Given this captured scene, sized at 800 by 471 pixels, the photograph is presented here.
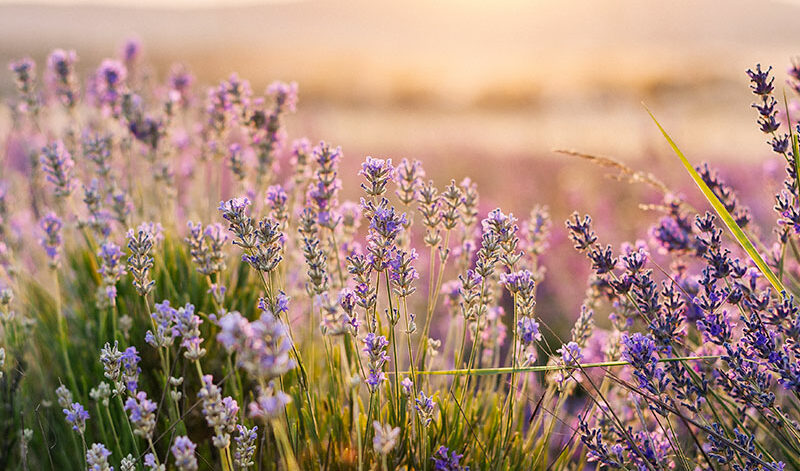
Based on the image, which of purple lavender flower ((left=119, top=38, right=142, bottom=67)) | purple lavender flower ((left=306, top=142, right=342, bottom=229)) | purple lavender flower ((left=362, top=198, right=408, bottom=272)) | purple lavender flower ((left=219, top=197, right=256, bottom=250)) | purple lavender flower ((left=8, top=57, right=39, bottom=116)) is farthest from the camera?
purple lavender flower ((left=119, top=38, right=142, bottom=67))

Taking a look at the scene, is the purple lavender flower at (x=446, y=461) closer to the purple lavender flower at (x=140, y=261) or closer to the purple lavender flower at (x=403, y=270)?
the purple lavender flower at (x=403, y=270)

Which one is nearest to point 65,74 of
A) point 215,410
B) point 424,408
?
point 215,410

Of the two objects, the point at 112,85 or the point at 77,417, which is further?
the point at 112,85

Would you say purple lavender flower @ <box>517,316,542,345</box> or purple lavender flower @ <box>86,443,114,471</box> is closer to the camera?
purple lavender flower @ <box>86,443,114,471</box>

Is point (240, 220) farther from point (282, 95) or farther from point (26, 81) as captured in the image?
point (26, 81)

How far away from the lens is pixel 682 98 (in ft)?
74.4

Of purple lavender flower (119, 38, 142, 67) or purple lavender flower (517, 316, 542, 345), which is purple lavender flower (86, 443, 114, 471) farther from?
purple lavender flower (119, 38, 142, 67)

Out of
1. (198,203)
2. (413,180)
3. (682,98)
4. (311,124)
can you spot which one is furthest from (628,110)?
(413,180)

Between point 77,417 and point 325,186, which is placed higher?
point 325,186

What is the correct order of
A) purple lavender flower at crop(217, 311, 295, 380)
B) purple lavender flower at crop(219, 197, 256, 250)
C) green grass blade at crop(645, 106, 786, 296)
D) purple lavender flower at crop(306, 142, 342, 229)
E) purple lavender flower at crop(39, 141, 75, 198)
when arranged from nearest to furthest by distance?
1. purple lavender flower at crop(217, 311, 295, 380)
2. purple lavender flower at crop(219, 197, 256, 250)
3. green grass blade at crop(645, 106, 786, 296)
4. purple lavender flower at crop(306, 142, 342, 229)
5. purple lavender flower at crop(39, 141, 75, 198)

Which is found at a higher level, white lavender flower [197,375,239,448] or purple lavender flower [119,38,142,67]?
purple lavender flower [119,38,142,67]

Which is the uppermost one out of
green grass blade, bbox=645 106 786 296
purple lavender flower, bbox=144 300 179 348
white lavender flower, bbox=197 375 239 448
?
green grass blade, bbox=645 106 786 296

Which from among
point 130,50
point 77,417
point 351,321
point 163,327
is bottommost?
point 77,417

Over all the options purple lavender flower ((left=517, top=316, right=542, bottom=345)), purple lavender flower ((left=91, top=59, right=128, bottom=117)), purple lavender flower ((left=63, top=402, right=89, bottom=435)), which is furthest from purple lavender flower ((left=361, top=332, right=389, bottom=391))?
purple lavender flower ((left=91, top=59, right=128, bottom=117))
